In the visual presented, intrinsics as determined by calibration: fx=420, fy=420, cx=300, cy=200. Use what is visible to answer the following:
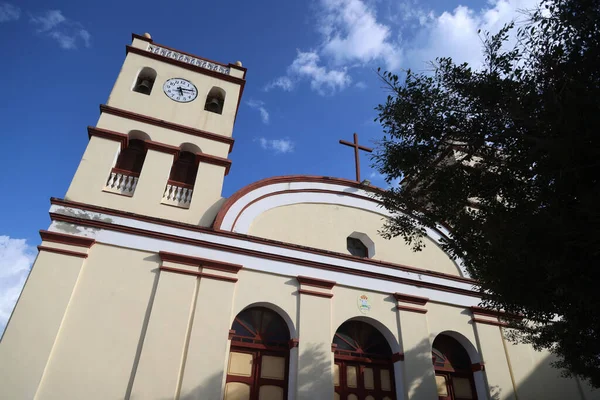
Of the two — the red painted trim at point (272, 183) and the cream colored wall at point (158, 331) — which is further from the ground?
the red painted trim at point (272, 183)

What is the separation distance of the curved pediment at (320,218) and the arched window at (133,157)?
2.59 m

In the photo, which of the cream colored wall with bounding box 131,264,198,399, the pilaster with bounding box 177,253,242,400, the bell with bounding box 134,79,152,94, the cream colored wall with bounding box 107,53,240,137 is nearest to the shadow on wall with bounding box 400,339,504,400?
the pilaster with bounding box 177,253,242,400

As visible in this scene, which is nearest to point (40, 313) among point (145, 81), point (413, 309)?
point (145, 81)

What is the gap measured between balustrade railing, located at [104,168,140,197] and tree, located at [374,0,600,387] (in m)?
6.00

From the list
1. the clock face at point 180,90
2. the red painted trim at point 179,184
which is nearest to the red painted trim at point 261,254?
the red painted trim at point 179,184

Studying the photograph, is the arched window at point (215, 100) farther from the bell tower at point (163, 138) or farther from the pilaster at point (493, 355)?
the pilaster at point (493, 355)

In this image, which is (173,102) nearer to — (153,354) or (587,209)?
(153,354)

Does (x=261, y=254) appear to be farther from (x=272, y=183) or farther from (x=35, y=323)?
(x=35, y=323)

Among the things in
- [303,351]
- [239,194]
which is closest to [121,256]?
[239,194]

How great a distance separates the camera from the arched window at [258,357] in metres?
8.45

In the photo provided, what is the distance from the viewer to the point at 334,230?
1123cm

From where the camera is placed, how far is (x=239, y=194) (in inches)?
412

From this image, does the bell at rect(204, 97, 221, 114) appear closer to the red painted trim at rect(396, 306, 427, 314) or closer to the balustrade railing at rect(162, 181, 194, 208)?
the balustrade railing at rect(162, 181, 194, 208)

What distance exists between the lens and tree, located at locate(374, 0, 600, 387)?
4605 mm
